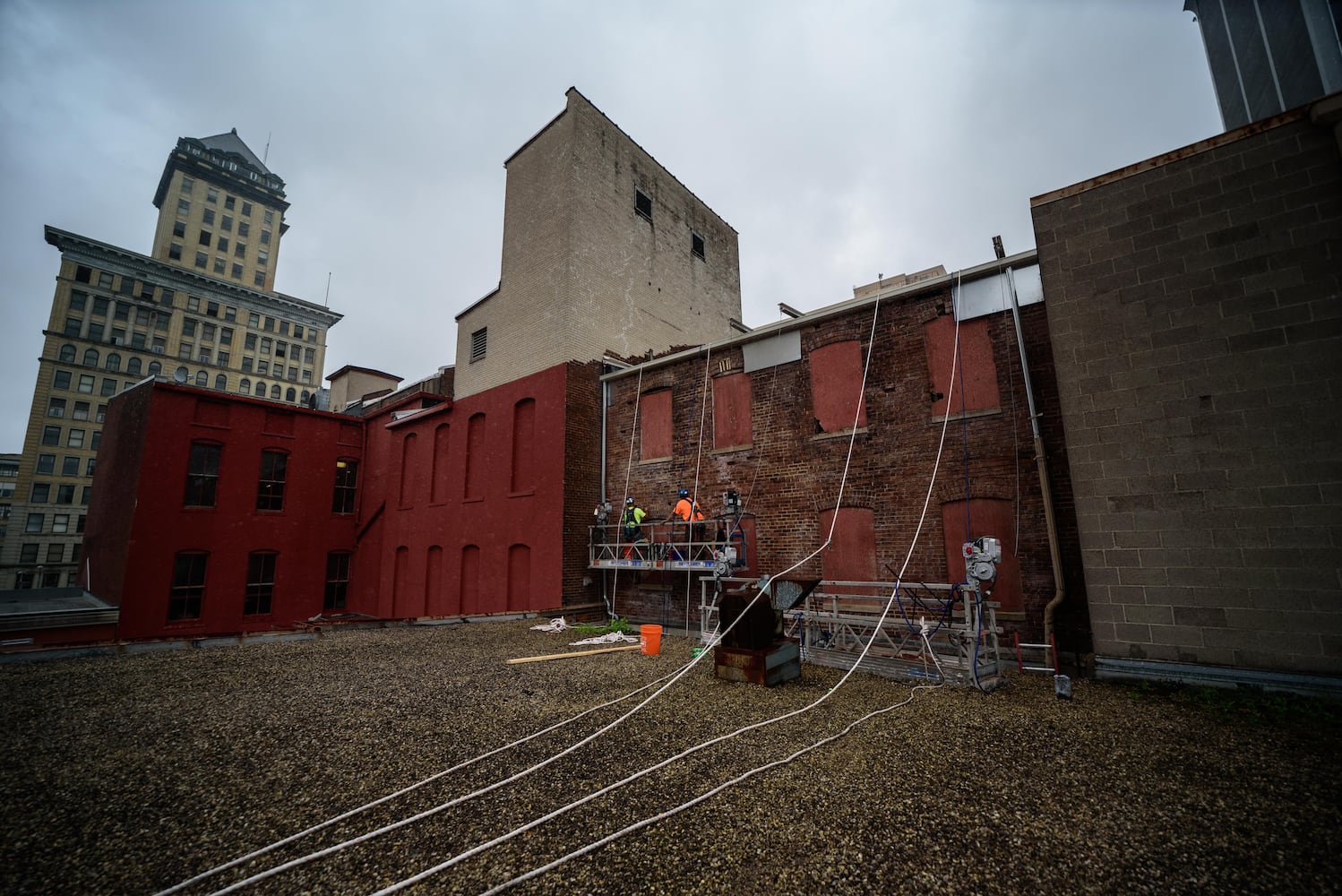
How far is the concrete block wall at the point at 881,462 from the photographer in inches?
346

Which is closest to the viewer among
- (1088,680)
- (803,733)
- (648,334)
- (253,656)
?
(803,733)

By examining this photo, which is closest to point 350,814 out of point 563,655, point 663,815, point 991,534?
point 663,815

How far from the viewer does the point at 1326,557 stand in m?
5.97

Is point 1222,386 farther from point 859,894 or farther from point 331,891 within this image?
point 331,891

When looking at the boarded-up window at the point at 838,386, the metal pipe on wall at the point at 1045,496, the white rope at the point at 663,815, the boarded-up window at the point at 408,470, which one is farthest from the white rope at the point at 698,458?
the boarded-up window at the point at 408,470

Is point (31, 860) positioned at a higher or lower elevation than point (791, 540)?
lower

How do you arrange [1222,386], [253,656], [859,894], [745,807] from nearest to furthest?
[859,894]
[745,807]
[1222,386]
[253,656]

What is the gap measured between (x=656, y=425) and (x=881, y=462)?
20.2 feet

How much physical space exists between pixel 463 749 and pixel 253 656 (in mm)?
6415

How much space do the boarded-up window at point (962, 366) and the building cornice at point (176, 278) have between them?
217 ft

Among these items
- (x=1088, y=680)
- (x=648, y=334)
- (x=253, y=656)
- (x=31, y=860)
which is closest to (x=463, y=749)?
(x=31, y=860)

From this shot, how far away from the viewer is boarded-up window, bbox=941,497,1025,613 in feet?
29.1

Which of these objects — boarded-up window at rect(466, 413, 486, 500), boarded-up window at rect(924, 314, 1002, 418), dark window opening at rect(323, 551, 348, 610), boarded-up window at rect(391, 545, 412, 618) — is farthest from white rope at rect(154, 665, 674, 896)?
dark window opening at rect(323, 551, 348, 610)

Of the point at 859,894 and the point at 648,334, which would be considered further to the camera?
the point at 648,334
